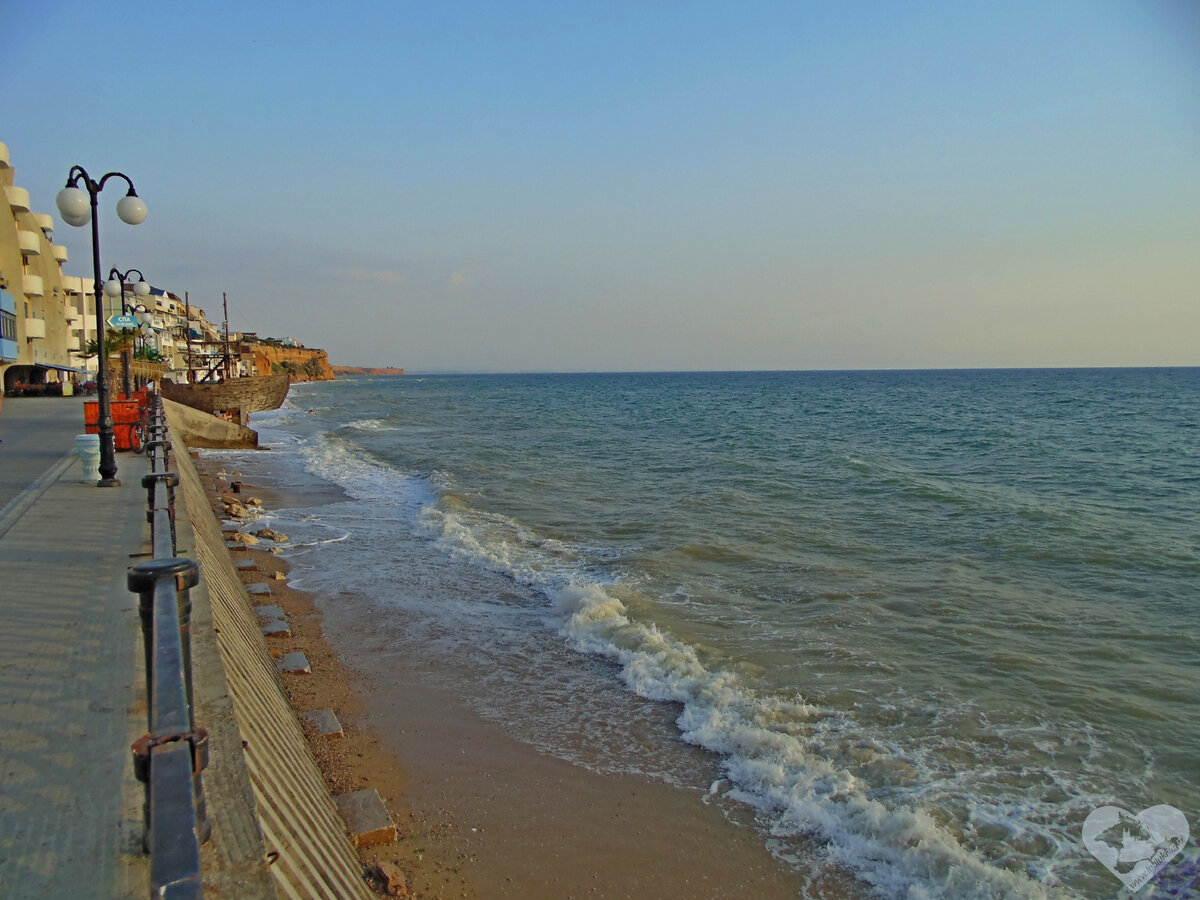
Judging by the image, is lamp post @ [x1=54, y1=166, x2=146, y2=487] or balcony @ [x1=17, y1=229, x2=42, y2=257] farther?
balcony @ [x1=17, y1=229, x2=42, y2=257]

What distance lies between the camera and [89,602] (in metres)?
5.51

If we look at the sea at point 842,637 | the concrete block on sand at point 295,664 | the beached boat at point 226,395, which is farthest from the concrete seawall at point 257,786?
the beached boat at point 226,395

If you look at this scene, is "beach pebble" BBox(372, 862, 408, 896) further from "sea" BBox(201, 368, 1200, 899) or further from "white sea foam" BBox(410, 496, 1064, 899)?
"white sea foam" BBox(410, 496, 1064, 899)

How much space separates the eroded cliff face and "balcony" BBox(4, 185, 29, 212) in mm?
56126

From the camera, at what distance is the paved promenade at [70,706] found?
2738 mm

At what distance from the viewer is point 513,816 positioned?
512cm

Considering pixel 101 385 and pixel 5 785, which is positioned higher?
pixel 101 385

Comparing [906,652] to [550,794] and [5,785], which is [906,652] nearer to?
[550,794]

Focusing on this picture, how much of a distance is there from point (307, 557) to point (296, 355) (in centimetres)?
13634

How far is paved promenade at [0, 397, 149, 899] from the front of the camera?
8.98 feet

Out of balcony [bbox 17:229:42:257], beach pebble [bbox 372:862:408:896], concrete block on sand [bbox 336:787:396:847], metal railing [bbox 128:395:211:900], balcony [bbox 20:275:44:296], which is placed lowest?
beach pebble [bbox 372:862:408:896]

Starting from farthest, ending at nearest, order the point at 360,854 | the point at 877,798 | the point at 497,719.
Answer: the point at 497,719, the point at 877,798, the point at 360,854

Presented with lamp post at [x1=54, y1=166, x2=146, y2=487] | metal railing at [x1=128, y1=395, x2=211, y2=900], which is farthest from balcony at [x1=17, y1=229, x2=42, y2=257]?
metal railing at [x1=128, y1=395, x2=211, y2=900]

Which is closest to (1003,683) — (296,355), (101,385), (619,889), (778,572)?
(778,572)
